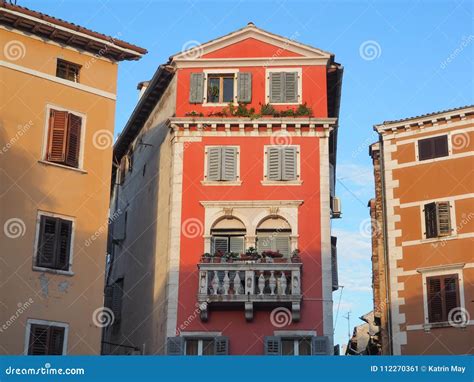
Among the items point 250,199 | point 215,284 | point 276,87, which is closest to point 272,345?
point 215,284

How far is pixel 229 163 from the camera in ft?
119

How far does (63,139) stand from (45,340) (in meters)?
7.08

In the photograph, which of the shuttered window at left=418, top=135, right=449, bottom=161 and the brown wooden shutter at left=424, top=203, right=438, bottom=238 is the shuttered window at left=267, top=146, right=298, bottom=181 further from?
the shuttered window at left=418, top=135, right=449, bottom=161

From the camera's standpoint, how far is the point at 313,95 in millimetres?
37406

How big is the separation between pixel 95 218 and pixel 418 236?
14.5m

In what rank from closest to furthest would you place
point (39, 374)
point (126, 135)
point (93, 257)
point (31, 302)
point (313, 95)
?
point (39, 374) → point (31, 302) → point (93, 257) → point (313, 95) → point (126, 135)

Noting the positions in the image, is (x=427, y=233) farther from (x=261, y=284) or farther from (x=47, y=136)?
(x=47, y=136)

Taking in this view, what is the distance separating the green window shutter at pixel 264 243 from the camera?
114 ft

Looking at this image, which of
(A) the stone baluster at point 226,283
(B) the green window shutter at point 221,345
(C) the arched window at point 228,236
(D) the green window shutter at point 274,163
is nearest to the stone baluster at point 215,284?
(A) the stone baluster at point 226,283

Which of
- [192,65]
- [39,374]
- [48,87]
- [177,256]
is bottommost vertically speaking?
[39,374]

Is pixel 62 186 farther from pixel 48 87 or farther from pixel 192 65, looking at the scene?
pixel 192 65

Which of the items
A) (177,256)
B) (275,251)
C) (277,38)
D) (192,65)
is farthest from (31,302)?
(277,38)

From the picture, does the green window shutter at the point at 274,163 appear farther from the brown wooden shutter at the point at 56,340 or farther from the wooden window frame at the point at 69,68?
the brown wooden shutter at the point at 56,340

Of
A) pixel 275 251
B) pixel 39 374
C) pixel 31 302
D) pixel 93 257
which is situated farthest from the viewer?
pixel 275 251
